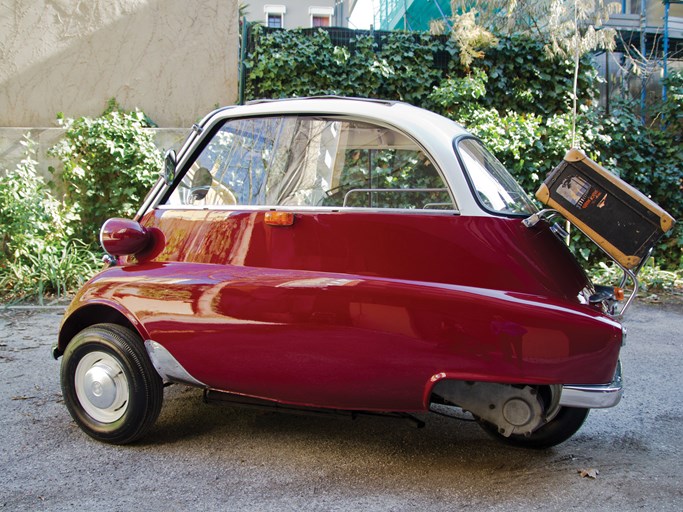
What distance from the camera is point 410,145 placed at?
3.04 m

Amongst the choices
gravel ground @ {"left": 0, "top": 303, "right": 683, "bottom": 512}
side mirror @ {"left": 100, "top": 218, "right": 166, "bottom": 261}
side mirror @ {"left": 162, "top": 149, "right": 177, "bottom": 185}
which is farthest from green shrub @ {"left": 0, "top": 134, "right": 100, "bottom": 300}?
side mirror @ {"left": 162, "top": 149, "right": 177, "bottom": 185}

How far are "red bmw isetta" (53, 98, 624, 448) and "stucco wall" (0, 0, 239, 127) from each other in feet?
19.3

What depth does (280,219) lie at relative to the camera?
3.06m

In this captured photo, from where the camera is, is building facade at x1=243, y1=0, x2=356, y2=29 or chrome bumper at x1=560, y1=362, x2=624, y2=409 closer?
chrome bumper at x1=560, y1=362, x2=624, y2=409

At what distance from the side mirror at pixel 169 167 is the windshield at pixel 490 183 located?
4.89 feet

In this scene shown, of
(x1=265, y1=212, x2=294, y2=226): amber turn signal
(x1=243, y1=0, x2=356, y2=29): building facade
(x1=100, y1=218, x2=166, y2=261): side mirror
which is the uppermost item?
(x1=243, y1=0, x2=356, y2=29): building facade

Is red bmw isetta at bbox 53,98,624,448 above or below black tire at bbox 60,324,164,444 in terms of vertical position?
above

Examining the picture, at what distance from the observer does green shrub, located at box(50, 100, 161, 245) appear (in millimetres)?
8008

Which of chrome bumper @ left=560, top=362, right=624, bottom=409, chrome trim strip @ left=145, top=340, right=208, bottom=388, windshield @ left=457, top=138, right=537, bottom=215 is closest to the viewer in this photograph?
chrome bumper @ left=560, top=362, right=624, bottom=409

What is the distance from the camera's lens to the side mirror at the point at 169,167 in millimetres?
3344

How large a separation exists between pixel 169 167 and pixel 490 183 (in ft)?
5.43

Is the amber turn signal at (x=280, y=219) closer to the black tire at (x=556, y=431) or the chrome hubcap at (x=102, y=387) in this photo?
the chrome hubcap at (x=102, y=387)

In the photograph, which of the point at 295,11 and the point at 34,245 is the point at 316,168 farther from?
the point at 295,11

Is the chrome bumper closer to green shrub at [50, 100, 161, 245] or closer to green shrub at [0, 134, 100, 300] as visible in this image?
green shrub at [0, 134, 100, 300]
